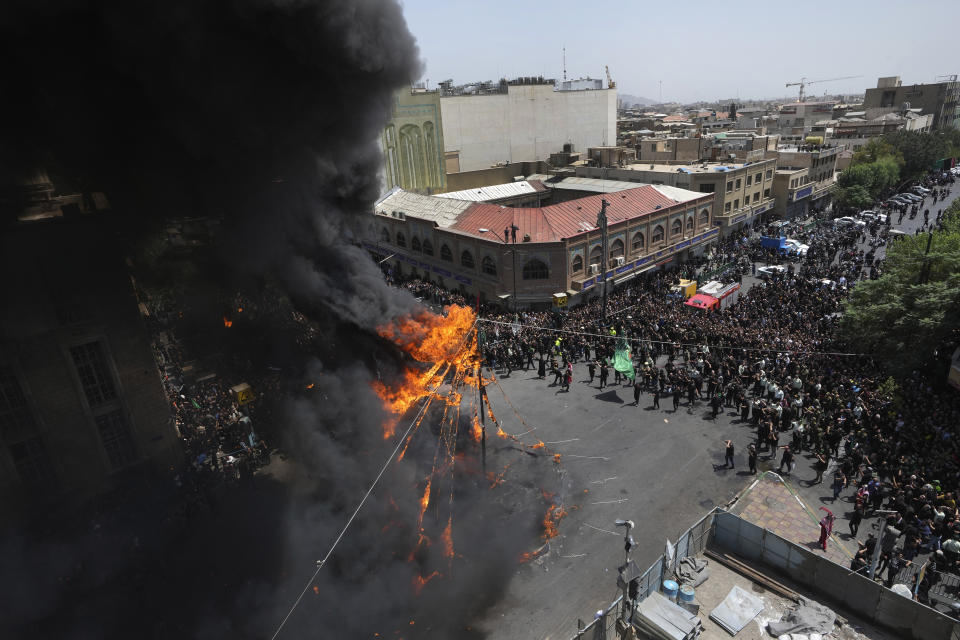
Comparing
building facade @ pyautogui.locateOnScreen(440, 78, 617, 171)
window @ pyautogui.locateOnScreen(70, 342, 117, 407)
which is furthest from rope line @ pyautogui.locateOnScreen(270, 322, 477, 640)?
building facade @ pyautogui.locateOnScreen(440, 78, 617, 171)

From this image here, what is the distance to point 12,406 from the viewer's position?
14.8 m

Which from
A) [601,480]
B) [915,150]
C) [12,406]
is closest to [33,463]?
[12,406]

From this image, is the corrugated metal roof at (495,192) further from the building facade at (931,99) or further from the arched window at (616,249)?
the building facade at (931,99)

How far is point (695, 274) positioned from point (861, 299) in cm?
1528

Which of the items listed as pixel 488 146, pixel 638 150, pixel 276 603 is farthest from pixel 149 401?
pixel 638 150

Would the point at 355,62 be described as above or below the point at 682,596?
above

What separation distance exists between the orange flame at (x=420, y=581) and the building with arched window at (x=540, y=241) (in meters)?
17.1

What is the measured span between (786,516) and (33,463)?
→ 21.3m

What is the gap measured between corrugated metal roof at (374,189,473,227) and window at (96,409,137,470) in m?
20.7

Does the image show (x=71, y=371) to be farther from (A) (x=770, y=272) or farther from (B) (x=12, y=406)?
(A) (x=770, y=272)

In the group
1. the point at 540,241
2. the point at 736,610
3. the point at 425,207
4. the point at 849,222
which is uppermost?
the point at 425,207

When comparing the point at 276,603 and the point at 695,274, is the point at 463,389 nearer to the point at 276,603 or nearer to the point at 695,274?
the point at 276,603

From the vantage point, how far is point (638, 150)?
5931 cm

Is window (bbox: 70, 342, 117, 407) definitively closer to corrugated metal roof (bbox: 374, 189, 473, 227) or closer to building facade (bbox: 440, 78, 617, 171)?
corrugated metal roof (bbox: 374, 189, 473, 227)
